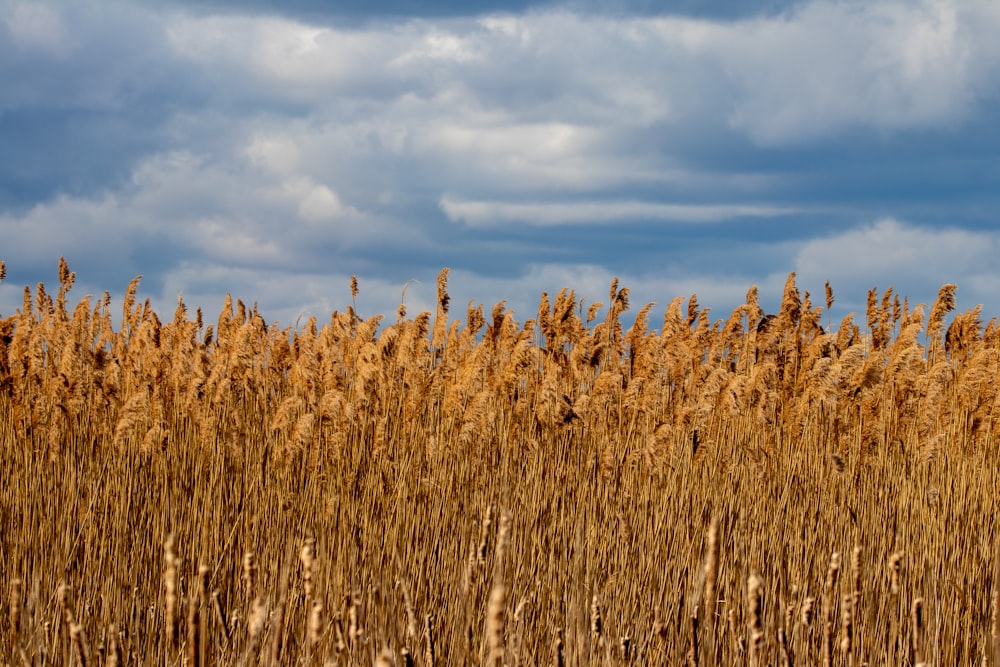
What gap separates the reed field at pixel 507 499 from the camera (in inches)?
127

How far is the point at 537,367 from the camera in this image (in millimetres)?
5156

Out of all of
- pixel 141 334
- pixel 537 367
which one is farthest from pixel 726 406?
pixel 141 334

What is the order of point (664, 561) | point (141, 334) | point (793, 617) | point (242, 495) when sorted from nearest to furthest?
1. point (793, 617)
2. point (664, 561)
3. point (242, 495)
4. point (141, 334)

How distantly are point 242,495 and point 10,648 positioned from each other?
1156 mm

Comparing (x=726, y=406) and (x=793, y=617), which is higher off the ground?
(x=726, y=406)

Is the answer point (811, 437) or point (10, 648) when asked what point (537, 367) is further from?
point (10, 648)

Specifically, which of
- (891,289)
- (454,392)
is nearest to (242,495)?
(454,392)

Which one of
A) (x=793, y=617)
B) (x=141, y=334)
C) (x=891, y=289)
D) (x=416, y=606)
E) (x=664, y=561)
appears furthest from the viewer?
(x=891, y=289)

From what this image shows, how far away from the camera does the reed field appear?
3.22 meters

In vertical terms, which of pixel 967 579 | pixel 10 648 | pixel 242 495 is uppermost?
pixel 242 495

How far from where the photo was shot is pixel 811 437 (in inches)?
192

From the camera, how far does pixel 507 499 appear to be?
3.75 m

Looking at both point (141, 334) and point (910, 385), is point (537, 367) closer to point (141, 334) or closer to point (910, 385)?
point (910, 385)

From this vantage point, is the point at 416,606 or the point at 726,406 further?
the point at 726,406
